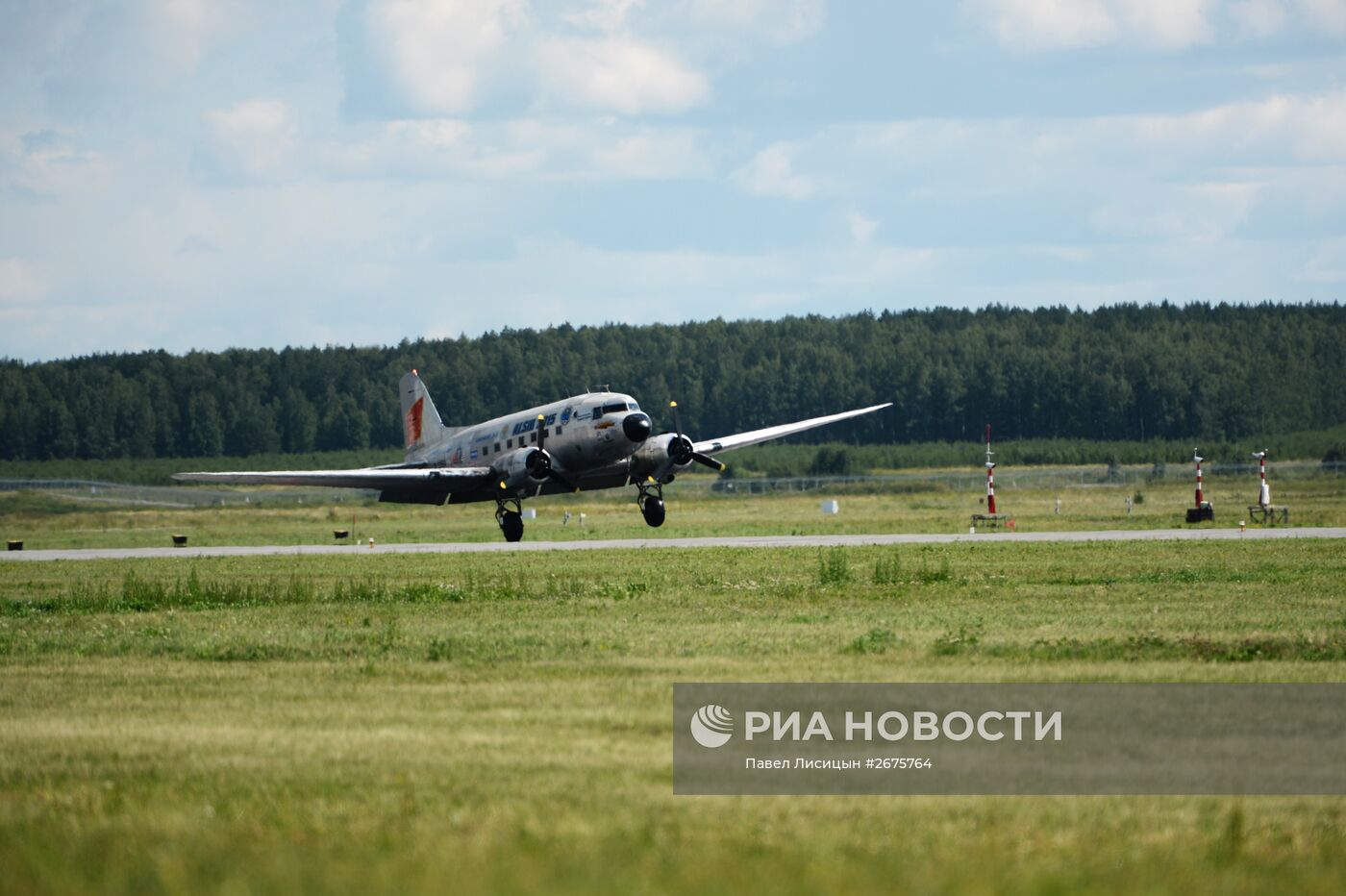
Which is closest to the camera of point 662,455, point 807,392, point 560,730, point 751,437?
point 560,730

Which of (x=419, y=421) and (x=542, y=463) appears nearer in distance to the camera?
(x=542, y=463)

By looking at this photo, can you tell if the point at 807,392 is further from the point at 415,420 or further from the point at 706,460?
the point at 706,460

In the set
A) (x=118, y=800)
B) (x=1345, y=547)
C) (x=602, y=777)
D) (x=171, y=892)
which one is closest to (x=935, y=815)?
(x=602, y=777)

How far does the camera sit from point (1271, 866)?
860cm

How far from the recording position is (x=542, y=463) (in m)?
49.7

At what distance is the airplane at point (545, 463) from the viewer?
48969 mm

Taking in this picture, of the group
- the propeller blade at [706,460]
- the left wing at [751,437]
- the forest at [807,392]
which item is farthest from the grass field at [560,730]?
the forest at [807,392]

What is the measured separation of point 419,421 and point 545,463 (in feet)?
39.6

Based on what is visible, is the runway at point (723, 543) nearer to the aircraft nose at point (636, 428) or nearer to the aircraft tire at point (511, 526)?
the aircraft tire at point (511, 526)

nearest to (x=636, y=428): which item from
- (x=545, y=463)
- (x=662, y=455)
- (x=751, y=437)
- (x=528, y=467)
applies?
(x=662, y=455)

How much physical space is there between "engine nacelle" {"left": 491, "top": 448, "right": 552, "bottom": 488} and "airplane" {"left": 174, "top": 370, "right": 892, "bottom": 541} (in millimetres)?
31

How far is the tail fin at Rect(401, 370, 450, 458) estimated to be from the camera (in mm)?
59281

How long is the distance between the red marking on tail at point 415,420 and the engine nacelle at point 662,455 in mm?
13900

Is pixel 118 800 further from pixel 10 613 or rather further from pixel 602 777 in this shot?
pixel 10 613
